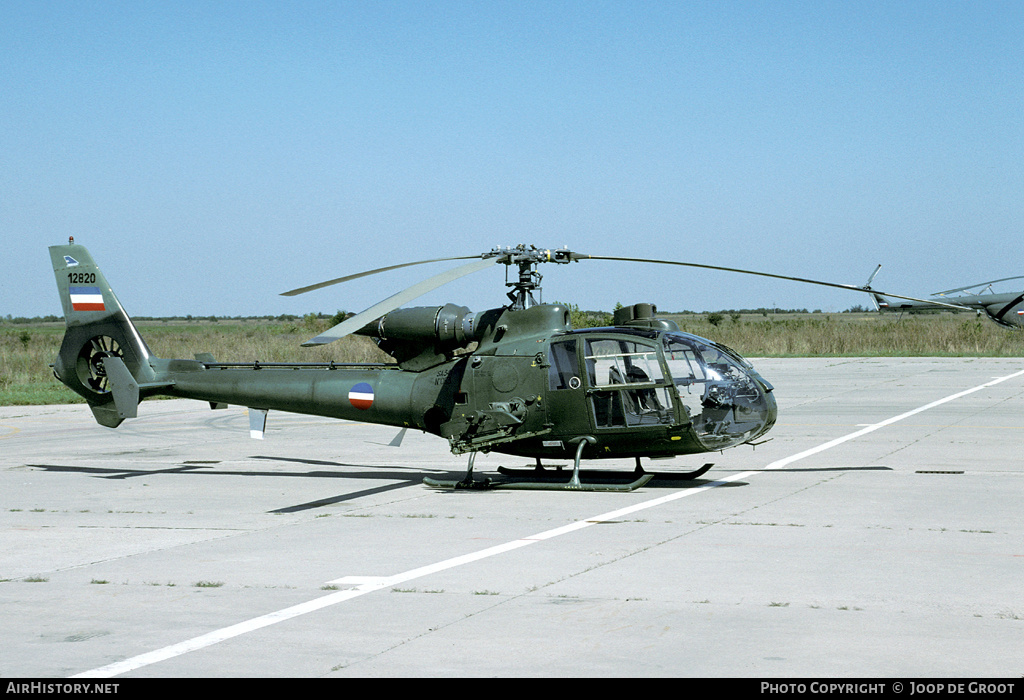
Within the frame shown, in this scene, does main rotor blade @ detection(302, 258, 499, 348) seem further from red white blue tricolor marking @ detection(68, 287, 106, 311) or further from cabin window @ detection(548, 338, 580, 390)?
red white blue tricolor marking @ detection(68, 287, 106, 311)

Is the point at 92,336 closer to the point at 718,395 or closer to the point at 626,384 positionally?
the point at 626,384

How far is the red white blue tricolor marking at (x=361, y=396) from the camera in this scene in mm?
14695

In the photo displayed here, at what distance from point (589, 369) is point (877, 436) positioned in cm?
864

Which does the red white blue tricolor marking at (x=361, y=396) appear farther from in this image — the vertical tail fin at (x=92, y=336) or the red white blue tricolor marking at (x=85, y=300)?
the red white blue tricolor marking at (x=85, y=300)

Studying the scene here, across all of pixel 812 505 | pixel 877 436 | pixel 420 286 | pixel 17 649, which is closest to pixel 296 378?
pixel 420 286

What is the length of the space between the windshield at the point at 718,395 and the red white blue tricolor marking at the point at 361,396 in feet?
14.5

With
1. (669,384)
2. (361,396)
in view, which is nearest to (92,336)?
(361,396)

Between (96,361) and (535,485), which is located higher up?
(96,361)

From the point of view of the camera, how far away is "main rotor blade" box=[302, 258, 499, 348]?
36.6 feet

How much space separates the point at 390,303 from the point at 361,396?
3.10 meters

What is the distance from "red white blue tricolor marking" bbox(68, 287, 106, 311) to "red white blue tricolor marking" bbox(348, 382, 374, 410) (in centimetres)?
465

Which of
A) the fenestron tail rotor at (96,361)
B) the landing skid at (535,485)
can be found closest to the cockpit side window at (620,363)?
the landing skid at (535,485)

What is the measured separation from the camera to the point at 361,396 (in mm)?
14727

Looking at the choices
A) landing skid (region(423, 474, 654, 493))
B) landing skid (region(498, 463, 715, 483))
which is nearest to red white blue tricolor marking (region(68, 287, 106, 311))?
landing skid (region(423, 474, 654, 493))
